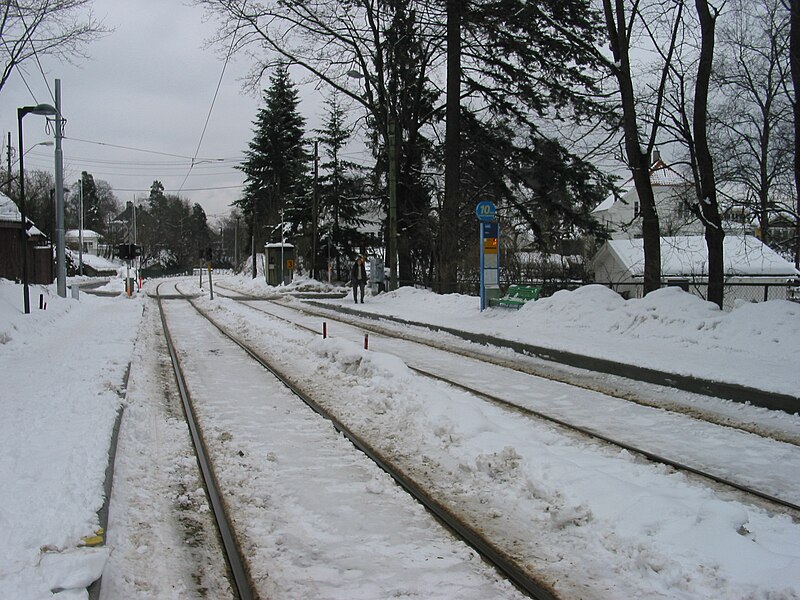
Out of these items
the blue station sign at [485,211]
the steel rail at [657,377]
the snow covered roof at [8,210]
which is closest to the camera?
the steel rail at [657,377]

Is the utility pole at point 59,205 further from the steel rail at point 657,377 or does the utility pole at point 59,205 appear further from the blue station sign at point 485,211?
the steel rail at point 657,377

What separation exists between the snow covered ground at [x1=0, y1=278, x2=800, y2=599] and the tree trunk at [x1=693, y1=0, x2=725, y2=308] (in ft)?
12.8

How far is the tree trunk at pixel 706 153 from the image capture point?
15680mm

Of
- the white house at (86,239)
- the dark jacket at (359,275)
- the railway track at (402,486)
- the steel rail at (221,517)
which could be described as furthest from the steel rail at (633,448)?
the white house at (86,239)

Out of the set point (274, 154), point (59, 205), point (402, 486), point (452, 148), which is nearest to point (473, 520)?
point (402, 486)

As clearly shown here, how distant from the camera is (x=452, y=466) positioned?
5945mm

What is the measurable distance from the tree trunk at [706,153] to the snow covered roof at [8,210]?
3190cm

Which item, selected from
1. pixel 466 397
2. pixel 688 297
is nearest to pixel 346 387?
pixel 466 397

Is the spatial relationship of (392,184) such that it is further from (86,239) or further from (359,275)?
(86,239)

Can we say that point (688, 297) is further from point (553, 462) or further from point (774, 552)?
point (774, 552)

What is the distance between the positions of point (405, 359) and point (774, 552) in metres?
8.83

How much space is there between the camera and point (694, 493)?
515 cm

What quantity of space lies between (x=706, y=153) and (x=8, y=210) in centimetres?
3330

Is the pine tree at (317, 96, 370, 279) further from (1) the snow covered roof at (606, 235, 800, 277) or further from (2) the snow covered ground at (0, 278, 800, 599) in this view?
(2) the snow covered ground at (0, 278, 800, 599)
